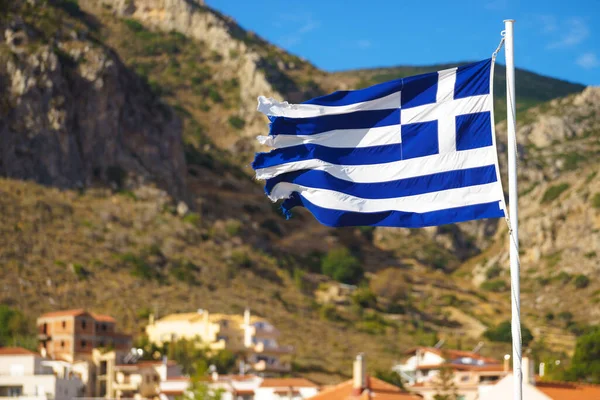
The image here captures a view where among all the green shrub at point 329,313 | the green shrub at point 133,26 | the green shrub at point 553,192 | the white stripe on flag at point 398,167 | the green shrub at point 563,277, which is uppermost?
the green shrub at point 133,26

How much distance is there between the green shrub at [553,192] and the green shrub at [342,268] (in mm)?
32139

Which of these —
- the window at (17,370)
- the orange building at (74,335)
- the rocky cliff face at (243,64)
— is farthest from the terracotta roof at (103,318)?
the rocky cliff face at (243,64)

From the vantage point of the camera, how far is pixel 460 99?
767 inches

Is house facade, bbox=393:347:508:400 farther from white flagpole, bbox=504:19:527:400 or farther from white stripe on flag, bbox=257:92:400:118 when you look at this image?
white flagpole, bbox=504:19:527:400

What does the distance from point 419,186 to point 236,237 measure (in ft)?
370

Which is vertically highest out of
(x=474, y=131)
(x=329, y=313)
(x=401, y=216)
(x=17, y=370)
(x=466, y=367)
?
(x=329, y=313)

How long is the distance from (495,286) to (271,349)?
50.7 meters

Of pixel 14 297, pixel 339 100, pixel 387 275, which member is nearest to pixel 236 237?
pixel 387 275

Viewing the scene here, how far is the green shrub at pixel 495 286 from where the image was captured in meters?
144

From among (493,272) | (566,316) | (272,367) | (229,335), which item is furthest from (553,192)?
(272,367)

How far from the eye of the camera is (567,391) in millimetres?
49438

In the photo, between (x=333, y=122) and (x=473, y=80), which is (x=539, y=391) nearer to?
(x=333, y=122)

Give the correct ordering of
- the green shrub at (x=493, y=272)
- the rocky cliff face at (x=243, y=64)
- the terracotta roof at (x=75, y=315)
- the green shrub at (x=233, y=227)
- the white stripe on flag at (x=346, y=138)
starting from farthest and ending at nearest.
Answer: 1. the rocky cliff face at (x=243, y=64)
2. the green shrub at (x=493, y=272)
3. the green shrub at (x=233, y=227)
4. the terracotta roof at (x=75, y=315)
5. the white stripe on flag at (x=346, y=138)

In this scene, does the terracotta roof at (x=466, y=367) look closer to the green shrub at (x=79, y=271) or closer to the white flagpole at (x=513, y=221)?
the green shrub at (x=79, y=271)
